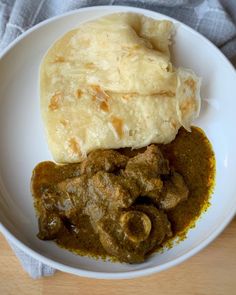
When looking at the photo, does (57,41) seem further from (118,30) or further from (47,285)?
(47,285)

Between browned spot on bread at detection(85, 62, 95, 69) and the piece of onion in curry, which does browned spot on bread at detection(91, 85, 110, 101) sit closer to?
browned spot on bread at detection(85, 62, 95, 69)

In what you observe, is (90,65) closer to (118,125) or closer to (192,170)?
(118,125)

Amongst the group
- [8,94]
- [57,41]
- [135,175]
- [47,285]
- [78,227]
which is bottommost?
[47,285]

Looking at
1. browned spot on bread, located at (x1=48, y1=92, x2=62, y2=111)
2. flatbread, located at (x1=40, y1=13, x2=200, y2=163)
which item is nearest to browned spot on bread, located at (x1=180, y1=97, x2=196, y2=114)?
flatbread, located at (x1=40, y1=13, x2=200, y2=163)

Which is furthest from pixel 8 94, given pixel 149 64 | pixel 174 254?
pixel 174 254

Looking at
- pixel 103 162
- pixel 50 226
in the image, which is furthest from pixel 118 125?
pixel 50 226

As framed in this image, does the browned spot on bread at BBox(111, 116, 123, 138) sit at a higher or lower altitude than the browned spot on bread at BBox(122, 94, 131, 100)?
lower

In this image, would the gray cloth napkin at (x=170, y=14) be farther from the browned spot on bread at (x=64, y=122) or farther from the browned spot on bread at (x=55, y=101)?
the browned spot on bread at (x=64, y=122)
